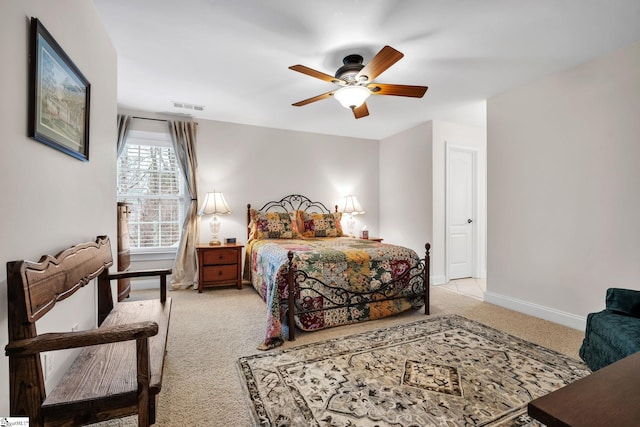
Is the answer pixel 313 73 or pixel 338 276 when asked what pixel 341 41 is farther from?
pixel 338 276

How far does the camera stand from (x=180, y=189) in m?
4.54

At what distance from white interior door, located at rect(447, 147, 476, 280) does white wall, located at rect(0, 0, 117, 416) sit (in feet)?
14.8

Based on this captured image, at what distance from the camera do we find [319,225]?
475cm

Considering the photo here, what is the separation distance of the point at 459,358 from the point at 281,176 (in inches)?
148

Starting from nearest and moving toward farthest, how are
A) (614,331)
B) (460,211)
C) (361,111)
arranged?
(614,331), (361,111), (460,211)

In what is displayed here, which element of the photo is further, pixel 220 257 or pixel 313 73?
pixel 220 257

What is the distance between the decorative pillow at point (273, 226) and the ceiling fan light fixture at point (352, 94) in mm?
2316

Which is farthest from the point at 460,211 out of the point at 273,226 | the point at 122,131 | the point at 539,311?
the point at 122,131

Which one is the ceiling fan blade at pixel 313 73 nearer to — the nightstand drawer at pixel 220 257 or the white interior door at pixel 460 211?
the nightstand drawer at pixel 220 257

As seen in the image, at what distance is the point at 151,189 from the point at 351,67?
348 centimetres

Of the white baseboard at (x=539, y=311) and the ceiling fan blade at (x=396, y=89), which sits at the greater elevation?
the ceiling fan blade at (x=396, y=89)

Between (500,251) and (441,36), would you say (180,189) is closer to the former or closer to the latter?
(441,36)

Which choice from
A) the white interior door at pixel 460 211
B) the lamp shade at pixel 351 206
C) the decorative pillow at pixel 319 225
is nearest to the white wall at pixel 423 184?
the white interior door at pixel 460 211

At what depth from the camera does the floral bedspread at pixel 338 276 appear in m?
2.65
